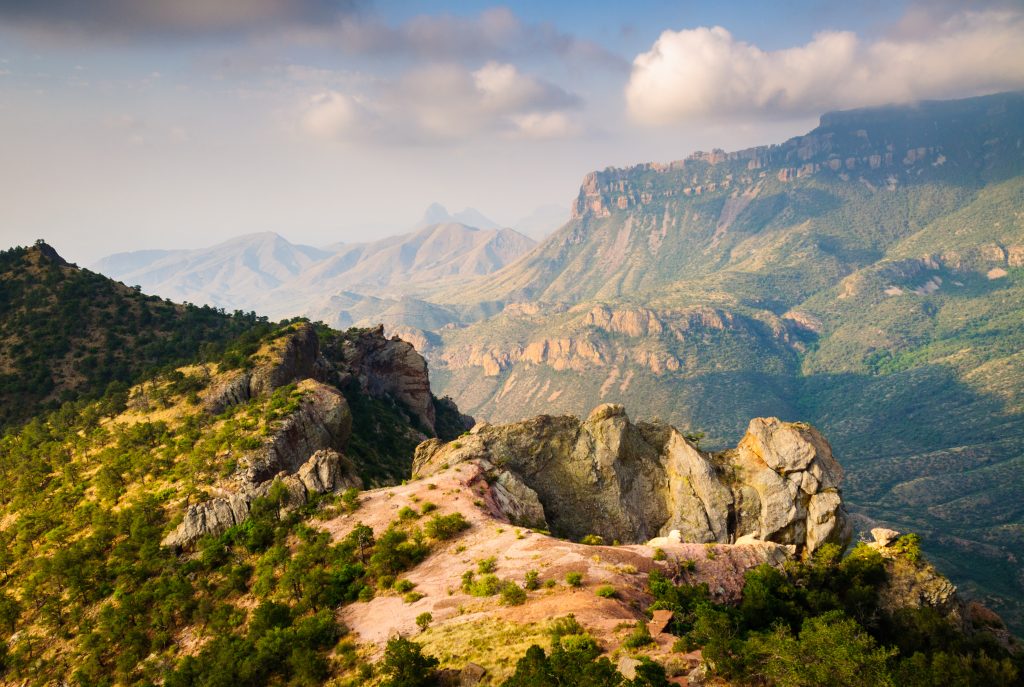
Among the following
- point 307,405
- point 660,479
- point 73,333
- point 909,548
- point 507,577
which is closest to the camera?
point 507,577

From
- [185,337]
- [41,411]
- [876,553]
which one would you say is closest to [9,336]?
[41,411]

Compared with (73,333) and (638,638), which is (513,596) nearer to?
(638,638)

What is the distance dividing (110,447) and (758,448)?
79600mm

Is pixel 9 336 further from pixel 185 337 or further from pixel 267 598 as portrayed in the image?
pixel 267 598

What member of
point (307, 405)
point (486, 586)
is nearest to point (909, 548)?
point (486, 586)

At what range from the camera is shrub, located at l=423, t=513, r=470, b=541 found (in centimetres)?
4703

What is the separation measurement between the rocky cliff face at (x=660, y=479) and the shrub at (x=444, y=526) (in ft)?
31.4

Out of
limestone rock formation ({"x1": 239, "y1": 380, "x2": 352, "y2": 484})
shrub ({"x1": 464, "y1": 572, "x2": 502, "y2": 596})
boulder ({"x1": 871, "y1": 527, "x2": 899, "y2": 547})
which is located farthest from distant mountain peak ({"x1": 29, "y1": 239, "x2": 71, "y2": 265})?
boulder ({"x1": 871, "y1": 527, "x2": 899, "y2": 547})

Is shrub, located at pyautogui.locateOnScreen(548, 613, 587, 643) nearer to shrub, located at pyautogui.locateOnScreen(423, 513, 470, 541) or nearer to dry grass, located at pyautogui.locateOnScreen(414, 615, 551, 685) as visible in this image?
dry grass, located at pyautogui.locateOnScreen(414, 615, 551, 685)

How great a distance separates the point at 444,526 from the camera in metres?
47.2

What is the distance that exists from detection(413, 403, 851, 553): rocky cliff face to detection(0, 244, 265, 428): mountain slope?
69505mm

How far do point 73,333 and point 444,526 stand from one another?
98.1 m

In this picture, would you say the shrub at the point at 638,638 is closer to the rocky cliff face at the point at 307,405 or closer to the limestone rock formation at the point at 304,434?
the rocky cliff face at the point at 307,405

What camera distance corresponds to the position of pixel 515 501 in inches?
2196
